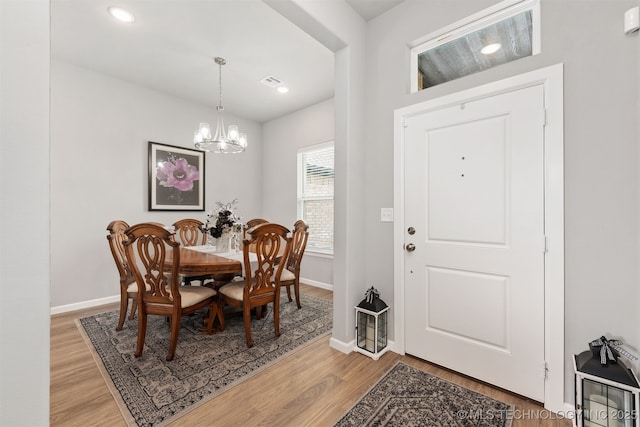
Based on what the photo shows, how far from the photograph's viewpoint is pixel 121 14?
2.37 m

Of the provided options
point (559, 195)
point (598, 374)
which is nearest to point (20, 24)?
point (559, 195)

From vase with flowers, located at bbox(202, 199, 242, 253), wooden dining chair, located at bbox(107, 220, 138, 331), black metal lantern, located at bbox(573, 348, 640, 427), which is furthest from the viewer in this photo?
vase with flowers, located at bbox(202, 199, 242, 253)

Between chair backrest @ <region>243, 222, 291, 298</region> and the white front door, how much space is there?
3.74ft

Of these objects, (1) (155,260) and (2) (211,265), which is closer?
(1) (155,260)

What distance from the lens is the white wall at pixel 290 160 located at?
4246 millimetres

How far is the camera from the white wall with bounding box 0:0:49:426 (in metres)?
0.83

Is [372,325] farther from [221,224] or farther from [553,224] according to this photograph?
[221,224]

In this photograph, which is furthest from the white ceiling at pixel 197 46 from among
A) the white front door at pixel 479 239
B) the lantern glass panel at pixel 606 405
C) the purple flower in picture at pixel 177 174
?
the lantern glass panel at pixel 606 405

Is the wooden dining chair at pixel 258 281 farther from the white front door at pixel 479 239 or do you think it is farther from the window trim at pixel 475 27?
the window trim at pixel 475 27

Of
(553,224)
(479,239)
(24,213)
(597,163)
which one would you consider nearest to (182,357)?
(24,213)

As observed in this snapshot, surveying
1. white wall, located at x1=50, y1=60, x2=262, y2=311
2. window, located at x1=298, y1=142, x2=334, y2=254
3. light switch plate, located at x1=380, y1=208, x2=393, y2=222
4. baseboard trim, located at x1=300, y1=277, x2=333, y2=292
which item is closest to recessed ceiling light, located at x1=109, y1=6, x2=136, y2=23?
white wall, located at x1=50, y1=60, x2=262, y2=311

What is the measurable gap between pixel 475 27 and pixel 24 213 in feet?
8.85

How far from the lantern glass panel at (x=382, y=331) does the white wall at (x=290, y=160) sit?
187cm

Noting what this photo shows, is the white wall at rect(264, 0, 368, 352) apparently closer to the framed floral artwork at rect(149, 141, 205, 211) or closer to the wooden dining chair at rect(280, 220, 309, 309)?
the wooden dining chair at rect(280, 220, 309, 309)
